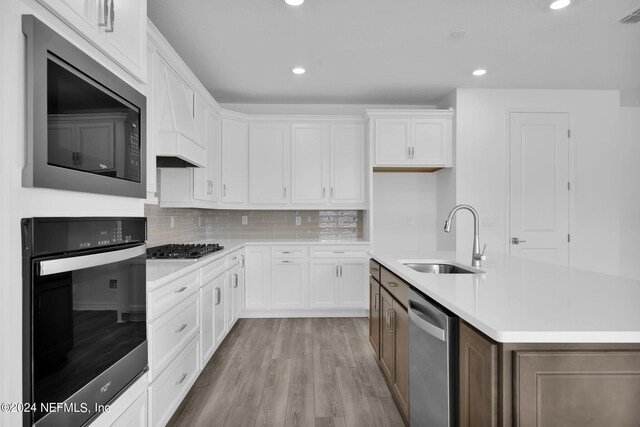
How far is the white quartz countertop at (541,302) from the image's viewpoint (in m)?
0.95

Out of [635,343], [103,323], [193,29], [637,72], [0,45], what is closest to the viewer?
[0,45]

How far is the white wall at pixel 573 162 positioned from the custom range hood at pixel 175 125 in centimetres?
296

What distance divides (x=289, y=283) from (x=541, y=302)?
10.5 feet

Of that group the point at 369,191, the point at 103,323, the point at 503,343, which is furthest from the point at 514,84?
the point at 103,323

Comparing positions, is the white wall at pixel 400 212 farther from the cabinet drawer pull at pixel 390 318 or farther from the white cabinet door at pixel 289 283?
the cabinet drawer pull at pixel 390 318

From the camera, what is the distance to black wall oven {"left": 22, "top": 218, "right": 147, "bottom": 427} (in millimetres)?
873

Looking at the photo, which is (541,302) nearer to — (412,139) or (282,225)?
(412,139)

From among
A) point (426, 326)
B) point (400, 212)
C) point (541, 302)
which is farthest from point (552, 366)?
point (400, 212)

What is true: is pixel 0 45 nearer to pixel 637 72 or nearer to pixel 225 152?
pixel 225 152

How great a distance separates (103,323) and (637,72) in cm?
515

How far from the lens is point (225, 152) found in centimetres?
423

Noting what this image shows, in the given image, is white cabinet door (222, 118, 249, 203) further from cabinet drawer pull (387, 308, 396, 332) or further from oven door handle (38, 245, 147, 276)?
oven door handle (38, 245, 147, 276)

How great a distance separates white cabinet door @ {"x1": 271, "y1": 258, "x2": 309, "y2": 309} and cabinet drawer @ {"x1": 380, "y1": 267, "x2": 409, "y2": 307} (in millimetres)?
1756

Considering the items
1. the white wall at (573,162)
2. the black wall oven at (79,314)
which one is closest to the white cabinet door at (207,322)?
the black wall oven at (79,314)
